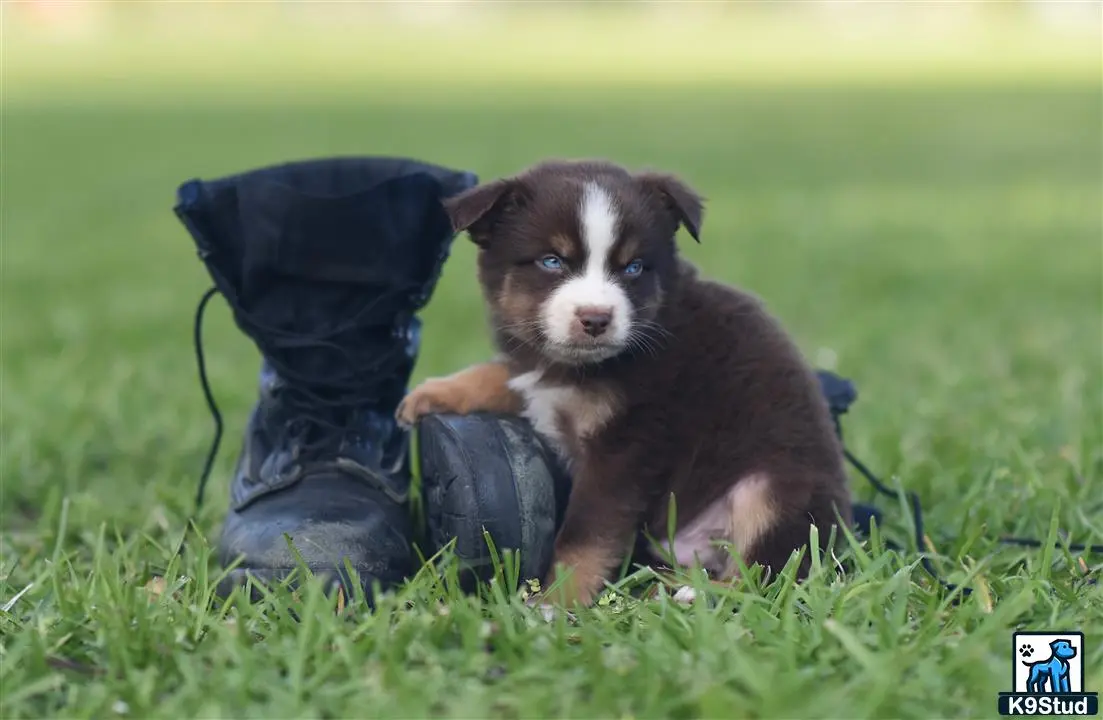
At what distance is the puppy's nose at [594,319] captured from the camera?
335 centimetres

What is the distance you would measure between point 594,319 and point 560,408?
1.17 feet

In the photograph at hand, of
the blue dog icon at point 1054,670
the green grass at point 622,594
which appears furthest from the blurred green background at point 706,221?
the blue dog icon at point 1054,670

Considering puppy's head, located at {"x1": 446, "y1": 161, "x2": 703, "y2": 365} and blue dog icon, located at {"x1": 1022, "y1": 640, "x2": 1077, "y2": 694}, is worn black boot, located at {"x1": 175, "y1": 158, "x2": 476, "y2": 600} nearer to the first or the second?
puppy's head, located at {"x1": 446, "y1": 161, "x2": 703, "y2": 365}

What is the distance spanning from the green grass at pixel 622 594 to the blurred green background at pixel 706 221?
4 centimetres

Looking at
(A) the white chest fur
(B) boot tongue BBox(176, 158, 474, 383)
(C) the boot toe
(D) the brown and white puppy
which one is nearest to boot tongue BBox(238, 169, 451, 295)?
(B) boot tongue BBox(176, 158, 474, 383)

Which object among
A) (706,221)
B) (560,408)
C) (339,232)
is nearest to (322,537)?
(560,408)

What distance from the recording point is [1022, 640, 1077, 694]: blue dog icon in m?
2.65

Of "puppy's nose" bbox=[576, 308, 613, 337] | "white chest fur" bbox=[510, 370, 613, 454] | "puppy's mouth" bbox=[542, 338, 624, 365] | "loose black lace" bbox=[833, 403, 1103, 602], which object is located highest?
"puppy's nose" bbox=[576, 308, 613, 337]

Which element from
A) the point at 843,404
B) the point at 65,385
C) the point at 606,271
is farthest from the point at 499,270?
the point at 65,385

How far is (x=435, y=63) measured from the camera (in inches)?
1364

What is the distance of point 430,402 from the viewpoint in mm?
3730

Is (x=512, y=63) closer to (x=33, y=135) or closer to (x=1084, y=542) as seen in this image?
(x=33, y=135)

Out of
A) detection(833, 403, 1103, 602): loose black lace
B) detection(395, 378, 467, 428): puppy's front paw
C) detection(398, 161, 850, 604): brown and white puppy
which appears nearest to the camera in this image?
detection(833, 403, 1103, 602): loose black lace

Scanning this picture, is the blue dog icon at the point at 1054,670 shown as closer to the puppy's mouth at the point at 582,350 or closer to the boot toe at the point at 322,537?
the puppy's mouth at the point at 582,350
